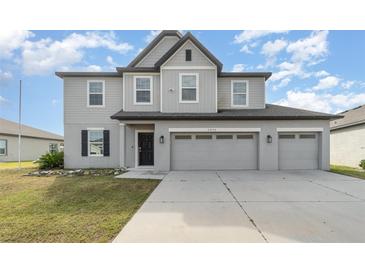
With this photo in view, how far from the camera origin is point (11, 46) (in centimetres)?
1182

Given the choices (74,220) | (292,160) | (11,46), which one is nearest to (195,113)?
(292,160)

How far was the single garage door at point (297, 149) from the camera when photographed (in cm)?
1120

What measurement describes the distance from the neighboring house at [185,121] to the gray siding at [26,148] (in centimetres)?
1164

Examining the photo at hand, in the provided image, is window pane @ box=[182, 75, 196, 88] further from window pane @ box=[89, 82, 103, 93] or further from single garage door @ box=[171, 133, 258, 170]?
window pane @ box=[89, 82, 103, 93]

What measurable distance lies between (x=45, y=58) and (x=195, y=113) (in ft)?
33.2

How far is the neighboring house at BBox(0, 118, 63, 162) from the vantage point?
18.8 m

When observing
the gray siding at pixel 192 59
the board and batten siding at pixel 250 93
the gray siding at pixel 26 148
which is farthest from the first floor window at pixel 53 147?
the board and batten siding at pixel 250 93

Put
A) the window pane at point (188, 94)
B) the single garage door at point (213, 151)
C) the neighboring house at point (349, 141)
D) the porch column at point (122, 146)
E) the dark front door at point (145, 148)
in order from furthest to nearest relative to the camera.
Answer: the neighboring house at point (349, 141) < the dark front door at point (145, 148) < the porch column at point (122, 146) < the window pane at point (188, 94) < the single garage door at point (213, 151)

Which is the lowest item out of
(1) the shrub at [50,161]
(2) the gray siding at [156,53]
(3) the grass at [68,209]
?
(3) the grass at [68,209]

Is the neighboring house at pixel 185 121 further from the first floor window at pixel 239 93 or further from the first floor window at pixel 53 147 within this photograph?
the first floor window at pixel 53 147

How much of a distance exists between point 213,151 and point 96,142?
6861 millimetres

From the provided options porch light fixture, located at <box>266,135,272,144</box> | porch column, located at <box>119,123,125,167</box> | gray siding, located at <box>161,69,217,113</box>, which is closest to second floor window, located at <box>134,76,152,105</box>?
gray siding, located at <box>161,69,217,113</box>
